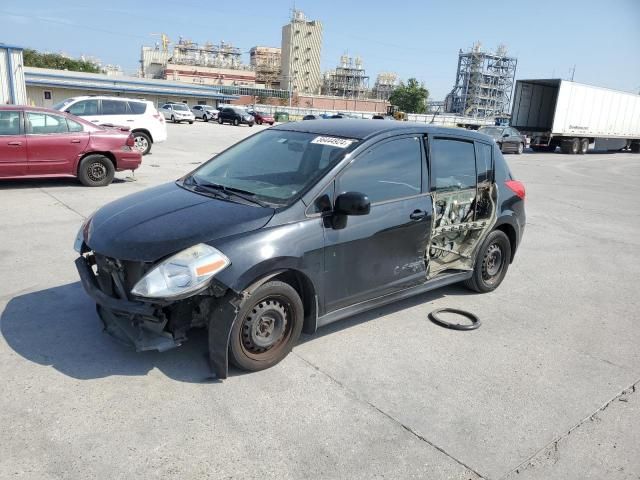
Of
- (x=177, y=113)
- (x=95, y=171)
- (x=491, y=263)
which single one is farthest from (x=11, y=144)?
(x=177, y=113)

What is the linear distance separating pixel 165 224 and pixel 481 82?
132m

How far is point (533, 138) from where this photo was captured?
98.0 ft

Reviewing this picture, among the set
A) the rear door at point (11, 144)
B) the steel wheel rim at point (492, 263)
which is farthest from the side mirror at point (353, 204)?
the rear door at point (11, 144)

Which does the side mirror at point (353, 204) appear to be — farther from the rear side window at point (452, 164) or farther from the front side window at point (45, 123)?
the front side window at point (45, 123)

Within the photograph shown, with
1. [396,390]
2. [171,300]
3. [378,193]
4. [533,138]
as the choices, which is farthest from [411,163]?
[533,138]

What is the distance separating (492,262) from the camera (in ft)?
18.0

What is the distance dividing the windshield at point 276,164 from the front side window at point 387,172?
17 cm

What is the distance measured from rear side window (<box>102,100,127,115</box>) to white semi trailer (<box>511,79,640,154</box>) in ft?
74.2

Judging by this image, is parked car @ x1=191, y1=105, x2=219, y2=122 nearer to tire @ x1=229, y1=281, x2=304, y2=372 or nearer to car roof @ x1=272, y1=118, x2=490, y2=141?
car roof @ x1=272, y1=118, x2=490, y2=141

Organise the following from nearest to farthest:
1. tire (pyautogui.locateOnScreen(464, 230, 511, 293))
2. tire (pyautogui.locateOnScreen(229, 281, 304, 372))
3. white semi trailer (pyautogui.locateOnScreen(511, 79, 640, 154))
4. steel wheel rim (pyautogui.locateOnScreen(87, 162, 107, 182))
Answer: tire (pyautogui.locateOnScreen(229, 281, 304, 372)) < tire (pyautogui.locateOnScreen(464, 230, 511, 293)) < steel wheel rim (pyautogui.locateOnScreen(87, 162, 107, 182)) < white semi trailer (pyautogui.locateOnScreen(511, 79, 640, 154))

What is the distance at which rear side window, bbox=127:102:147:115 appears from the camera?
598 inches

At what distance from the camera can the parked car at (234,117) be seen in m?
42.8

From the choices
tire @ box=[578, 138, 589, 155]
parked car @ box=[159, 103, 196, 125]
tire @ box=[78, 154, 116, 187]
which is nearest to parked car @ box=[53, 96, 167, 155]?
tire @ box=[78, 154, 116, 187]

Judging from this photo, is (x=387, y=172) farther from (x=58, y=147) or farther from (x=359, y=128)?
(x=58, y=147)
